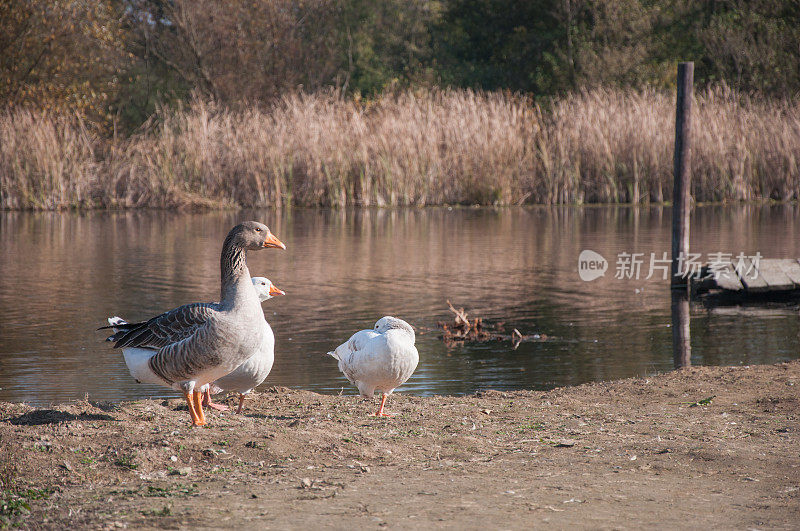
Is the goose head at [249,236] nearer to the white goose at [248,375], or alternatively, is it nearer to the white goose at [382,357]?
the white goose at [248,375]

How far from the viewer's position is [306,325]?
489 inches

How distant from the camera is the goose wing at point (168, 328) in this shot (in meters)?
6.32

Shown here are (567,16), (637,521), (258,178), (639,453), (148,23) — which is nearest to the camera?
(637,521)

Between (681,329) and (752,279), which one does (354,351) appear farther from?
(752,279)

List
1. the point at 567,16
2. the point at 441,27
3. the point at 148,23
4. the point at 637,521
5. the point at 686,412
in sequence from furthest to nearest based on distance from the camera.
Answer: the point at 441,27 → the point at 148,23 → the point at 567,16 → the point at 686,412 → the point at 637,521

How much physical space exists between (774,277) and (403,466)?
34.4ft

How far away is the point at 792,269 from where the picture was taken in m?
14.9

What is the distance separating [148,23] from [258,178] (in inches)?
817

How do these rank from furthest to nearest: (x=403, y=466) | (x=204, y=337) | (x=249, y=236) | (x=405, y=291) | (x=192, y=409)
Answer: (x=405, y=291)
(x=249, y=236)
(x=192, y=409)
(x=204, y=337)
(x=403, y=466)

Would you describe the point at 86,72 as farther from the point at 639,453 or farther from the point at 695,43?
the point at 639,453

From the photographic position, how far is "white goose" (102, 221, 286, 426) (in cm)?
621

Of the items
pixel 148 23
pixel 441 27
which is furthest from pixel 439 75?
pixel 148 23

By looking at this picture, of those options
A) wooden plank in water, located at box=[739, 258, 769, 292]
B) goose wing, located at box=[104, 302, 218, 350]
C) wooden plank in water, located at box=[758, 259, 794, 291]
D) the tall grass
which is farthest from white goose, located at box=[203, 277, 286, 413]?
the tall grass

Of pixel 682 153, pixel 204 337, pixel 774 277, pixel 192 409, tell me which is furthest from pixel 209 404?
pixel 774 277
